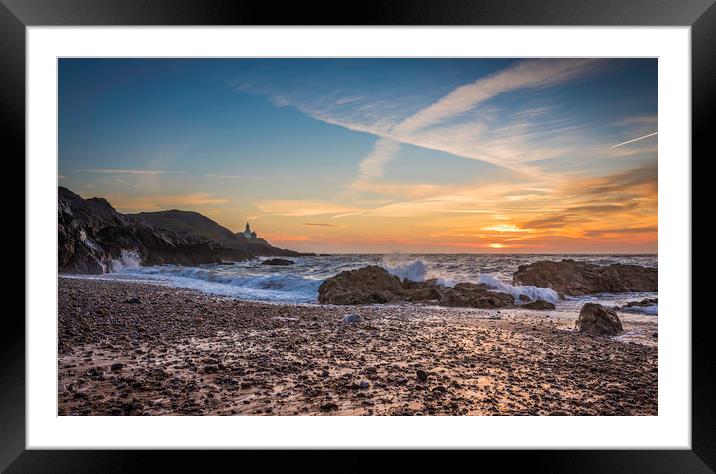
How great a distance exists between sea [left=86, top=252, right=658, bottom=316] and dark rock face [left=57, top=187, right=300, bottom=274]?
18 cm

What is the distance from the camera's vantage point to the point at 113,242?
5105 mm

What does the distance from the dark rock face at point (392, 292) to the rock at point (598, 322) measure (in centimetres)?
115

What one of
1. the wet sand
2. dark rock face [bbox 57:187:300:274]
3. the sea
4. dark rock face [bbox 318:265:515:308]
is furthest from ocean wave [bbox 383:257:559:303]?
dark rock face [bbox 57:187:300:274]

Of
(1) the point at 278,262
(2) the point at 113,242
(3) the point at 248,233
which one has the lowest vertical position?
(1) the point at 278,262

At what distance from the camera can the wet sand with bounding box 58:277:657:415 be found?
2172 mm

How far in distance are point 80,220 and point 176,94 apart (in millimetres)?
2332

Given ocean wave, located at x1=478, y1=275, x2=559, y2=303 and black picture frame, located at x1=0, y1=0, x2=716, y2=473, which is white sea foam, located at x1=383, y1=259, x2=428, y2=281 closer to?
ocean wave, located at x1=478, y1=275, x2=559, y2=303

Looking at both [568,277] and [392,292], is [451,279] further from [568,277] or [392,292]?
[568,277]

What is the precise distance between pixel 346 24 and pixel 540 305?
4.40m

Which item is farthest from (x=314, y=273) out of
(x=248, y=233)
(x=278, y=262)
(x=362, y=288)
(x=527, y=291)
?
(x=527, y=291)

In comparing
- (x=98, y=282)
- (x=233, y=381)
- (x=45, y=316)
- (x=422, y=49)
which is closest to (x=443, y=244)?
(x=422, y=49)

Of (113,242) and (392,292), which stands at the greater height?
(113,242)

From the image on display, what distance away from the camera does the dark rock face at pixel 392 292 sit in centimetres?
479

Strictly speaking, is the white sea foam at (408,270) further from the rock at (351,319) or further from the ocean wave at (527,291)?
the rock at (351,319)
